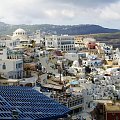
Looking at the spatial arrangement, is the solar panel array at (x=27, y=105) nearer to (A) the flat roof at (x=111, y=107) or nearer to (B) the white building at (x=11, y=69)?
(A) the flat roof at (x=111, y=107)

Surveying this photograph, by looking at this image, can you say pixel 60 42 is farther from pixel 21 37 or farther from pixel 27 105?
pixel 27 105

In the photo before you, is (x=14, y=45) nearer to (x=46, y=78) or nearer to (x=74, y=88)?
(x=46, y=78)

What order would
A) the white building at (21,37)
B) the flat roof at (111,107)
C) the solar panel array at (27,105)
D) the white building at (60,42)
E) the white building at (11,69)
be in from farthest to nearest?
the white building at (60,42) → the white building at (21,37) → the white building at (11,69) → the flat roof at (111,107) → the solar panel array at (27,105)

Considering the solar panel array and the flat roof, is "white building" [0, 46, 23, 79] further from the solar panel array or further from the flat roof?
the solar panel array

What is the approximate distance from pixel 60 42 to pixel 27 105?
6112cm

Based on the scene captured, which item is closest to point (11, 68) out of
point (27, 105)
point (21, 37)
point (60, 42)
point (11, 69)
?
point (11, 69)

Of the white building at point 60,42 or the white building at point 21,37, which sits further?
the white building at point 60,42

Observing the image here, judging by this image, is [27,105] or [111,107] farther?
[111,107]

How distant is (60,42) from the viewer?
310 feet

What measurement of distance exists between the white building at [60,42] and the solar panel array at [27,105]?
54.6 metres

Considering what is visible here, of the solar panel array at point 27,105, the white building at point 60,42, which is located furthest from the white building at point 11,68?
the white building at point 60,42

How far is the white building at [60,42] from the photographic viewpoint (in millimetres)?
93438

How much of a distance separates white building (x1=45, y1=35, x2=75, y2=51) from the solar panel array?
5462 centimetres

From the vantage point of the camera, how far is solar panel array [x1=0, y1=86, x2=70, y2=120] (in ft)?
102
